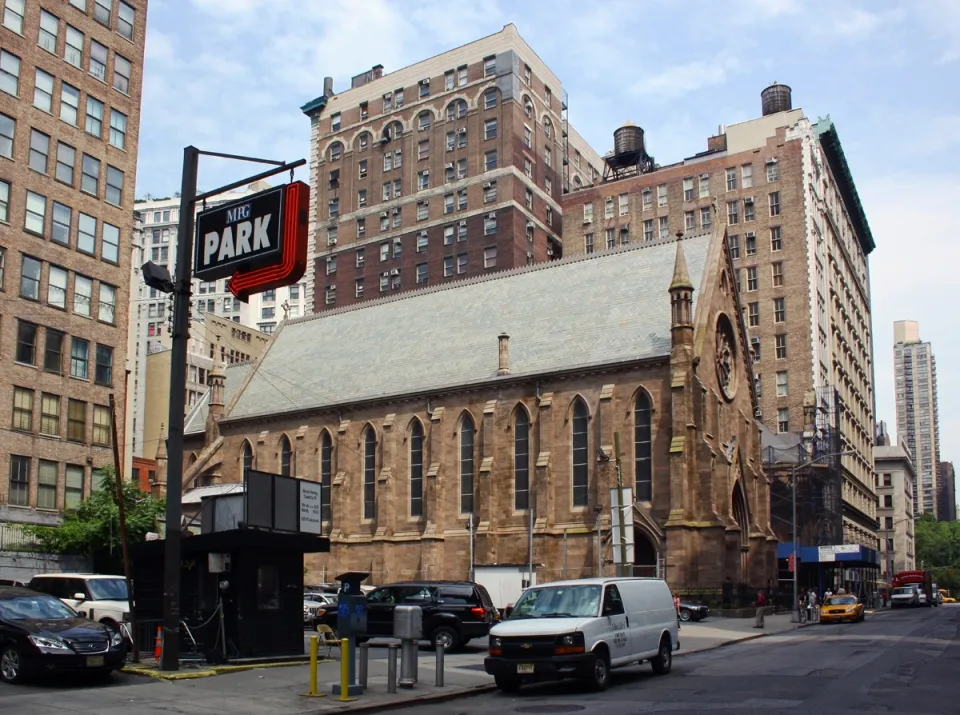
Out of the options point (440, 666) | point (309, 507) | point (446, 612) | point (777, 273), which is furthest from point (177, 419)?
point (777, 273)

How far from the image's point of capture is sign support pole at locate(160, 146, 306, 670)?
18922mm

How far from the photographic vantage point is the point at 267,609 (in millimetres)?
21578

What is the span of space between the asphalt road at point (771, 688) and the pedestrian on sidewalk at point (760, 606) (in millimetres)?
11723

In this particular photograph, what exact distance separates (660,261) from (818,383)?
3548 cm

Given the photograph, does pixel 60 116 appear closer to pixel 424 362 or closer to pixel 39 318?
pixel 39 318

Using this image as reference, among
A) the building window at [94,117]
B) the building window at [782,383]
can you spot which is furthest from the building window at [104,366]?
the building window at [782,383]

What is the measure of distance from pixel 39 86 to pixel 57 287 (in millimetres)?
7939

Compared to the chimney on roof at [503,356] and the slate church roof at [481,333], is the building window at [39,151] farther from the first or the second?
the chimney on roof at [503,356]

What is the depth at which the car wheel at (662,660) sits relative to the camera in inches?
858

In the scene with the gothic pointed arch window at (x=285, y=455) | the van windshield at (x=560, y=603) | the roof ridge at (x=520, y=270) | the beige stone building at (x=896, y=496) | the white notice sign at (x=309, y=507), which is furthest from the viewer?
the beige stone building at (x=896, y=496)

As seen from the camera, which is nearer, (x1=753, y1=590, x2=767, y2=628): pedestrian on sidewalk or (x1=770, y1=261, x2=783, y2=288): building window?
(x1=753, y1=590, x2=767, y2=628): pedestrian on sidewalk

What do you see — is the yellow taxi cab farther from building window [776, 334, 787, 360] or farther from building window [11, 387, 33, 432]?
building window [776, 334, 787, 360]

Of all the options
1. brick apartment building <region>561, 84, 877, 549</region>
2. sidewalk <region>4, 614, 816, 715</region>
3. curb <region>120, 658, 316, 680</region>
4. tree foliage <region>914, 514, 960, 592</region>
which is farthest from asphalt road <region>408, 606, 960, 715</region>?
tree foliage <region>914, 514, 960, 592</region>

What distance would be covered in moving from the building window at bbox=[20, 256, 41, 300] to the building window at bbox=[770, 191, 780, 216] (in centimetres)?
6266
